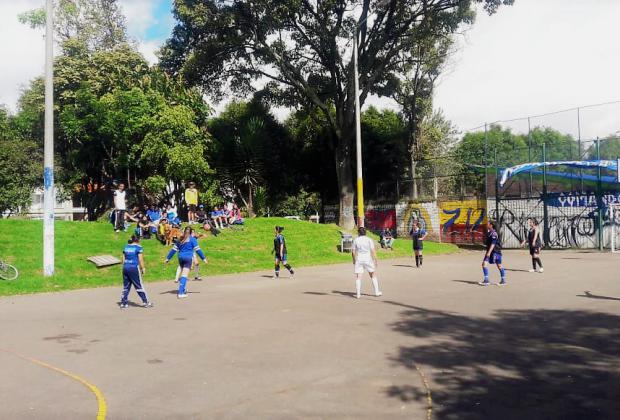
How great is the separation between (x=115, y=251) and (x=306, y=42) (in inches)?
676

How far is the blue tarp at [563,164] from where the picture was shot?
1110 inches

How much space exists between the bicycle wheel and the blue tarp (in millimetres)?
24094

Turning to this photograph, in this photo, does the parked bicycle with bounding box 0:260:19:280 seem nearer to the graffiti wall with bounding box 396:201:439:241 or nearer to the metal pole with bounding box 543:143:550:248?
the graffiti wall with bounding box 396:201:439:241

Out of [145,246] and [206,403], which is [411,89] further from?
[206,403]

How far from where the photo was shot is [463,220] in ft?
108

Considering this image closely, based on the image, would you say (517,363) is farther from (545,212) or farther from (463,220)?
(463,220)

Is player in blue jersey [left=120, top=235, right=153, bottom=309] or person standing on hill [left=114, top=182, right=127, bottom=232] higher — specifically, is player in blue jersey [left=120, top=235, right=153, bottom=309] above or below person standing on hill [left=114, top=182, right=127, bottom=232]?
below

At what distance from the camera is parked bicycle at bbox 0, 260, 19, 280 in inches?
663

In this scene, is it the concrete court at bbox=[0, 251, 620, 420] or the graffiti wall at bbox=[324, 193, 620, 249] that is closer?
the concrete court at bbox=[0, 251, 620, 420]

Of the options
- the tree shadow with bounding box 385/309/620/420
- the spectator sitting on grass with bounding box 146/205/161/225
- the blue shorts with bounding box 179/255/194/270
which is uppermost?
the spectator sitting on grass with bounding box 146/205/161/225

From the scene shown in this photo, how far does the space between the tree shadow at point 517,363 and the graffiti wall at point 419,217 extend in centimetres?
2370

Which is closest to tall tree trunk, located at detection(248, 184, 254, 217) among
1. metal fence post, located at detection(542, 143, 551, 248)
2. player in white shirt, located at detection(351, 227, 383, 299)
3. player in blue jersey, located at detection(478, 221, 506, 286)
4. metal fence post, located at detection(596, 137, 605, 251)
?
metal fence post, located at detection(542, 143, 551, 248)

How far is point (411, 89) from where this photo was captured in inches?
1622

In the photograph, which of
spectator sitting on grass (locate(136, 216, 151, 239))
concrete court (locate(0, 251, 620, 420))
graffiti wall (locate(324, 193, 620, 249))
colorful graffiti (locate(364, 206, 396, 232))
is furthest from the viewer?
colorful graffiti (locate(364, 206, 396, 232))
